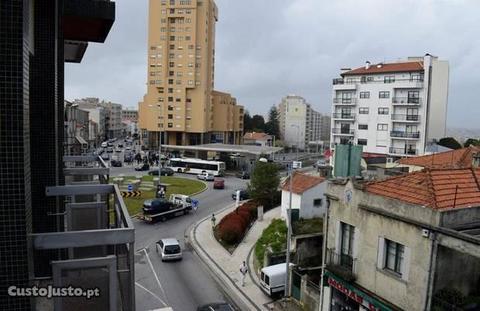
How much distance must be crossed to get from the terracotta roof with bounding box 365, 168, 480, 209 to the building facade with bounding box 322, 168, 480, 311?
27 millimetres

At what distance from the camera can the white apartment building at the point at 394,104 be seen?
5528 centimetres

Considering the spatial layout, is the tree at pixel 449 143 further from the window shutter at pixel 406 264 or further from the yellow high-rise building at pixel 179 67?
the window shutter at pixel 406 264

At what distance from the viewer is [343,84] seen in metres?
62.5

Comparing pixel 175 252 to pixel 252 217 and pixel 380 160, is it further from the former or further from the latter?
pixel 380 160

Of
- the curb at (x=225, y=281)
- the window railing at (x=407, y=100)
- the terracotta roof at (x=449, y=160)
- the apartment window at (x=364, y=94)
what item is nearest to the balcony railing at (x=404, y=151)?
the window railing at (x=407, y=100)

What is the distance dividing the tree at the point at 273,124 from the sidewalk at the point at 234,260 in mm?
93756

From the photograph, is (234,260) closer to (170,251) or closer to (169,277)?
(170,251)

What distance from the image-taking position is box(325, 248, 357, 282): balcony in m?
13.7

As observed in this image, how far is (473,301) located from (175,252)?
1506 centimetres

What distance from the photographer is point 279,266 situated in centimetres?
1867

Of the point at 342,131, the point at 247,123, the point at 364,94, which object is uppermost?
the point at 364,94

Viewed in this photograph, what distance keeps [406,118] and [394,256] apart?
158 ft

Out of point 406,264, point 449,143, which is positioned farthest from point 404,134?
point 406,264

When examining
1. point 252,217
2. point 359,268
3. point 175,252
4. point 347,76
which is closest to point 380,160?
point 347,76
